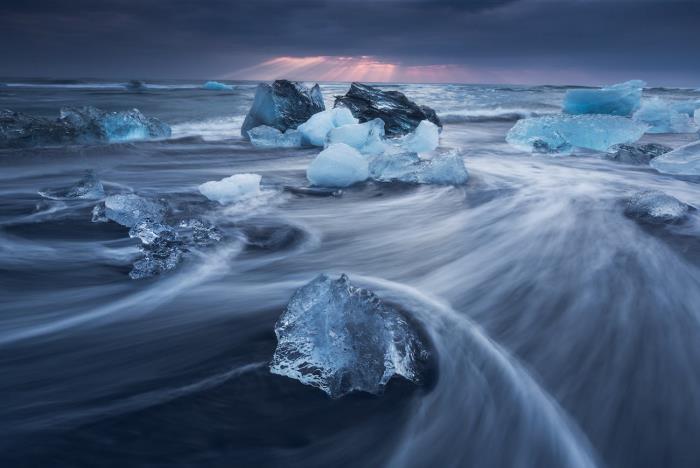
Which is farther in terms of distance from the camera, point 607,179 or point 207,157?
point 207,157

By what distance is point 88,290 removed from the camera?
265 centimetres

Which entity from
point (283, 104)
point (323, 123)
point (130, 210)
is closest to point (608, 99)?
point (323, 123)

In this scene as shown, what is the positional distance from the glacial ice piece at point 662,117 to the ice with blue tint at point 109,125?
10845 mm

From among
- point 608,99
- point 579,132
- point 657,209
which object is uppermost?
point 608,99

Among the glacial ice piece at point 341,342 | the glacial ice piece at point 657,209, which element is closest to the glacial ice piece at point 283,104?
the glacial ice piece at point 657,209

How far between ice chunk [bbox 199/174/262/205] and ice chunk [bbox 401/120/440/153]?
11.0 feet

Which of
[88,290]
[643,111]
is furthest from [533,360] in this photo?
[643,111]

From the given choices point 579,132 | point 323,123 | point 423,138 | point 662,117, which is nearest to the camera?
point 423,138

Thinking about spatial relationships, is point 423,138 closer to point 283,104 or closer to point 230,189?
point 283,104

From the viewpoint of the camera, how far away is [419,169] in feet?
17.3

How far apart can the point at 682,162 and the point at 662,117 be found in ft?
19.8

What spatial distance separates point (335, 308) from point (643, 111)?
12.0 meters

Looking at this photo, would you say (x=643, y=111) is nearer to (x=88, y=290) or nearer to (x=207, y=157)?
(x=207, y=157)

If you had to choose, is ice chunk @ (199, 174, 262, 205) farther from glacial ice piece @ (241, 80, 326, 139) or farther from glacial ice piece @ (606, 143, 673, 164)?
glacial ice piece @ (606, 143, 673, 164)
